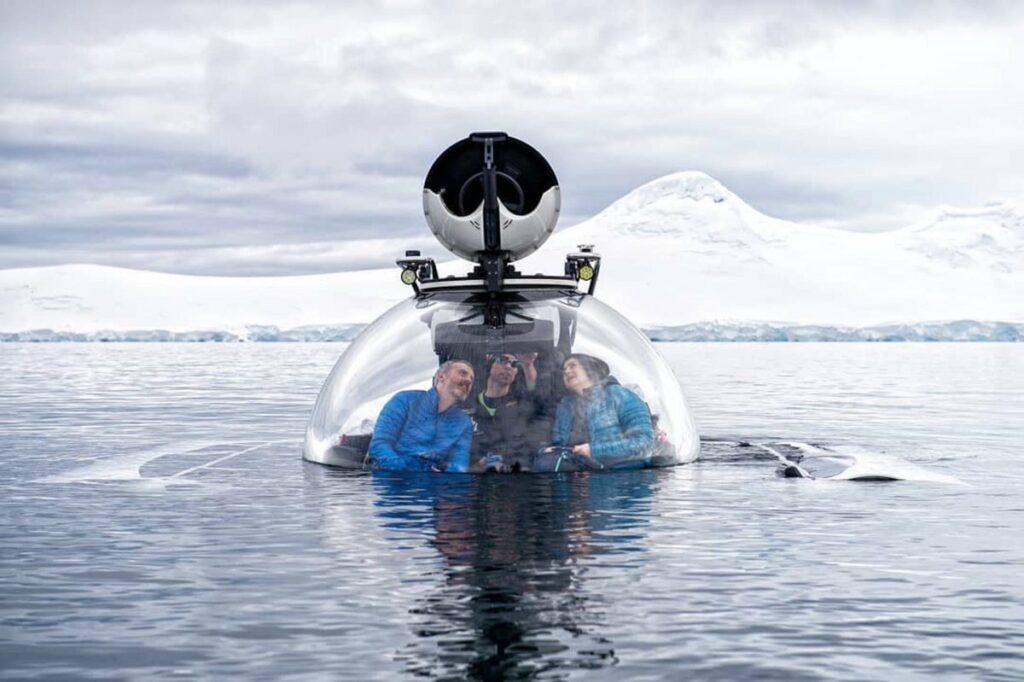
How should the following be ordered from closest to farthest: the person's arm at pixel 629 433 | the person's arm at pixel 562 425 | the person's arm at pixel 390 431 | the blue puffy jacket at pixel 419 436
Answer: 1. the person's arm at pixel 562 425
2. the blue puffy jacket at pixel 419 436
3. the person's arm at pixel 629 433
4. the person's arm at pixel 390 431

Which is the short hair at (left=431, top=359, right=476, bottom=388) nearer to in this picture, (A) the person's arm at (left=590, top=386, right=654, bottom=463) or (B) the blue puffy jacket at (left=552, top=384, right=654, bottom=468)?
(B) the blue puffy jacket at (left=552, top=384, right=654, bottom=468)

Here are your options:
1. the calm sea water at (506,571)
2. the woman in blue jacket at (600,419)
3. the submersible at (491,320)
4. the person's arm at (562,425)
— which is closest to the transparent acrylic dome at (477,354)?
the submersible at (491,320)

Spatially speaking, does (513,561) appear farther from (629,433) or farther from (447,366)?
(629,433)

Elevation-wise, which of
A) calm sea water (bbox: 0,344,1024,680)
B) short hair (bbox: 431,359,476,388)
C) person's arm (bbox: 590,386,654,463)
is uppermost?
short hair (bbox: 431,359,476,388)

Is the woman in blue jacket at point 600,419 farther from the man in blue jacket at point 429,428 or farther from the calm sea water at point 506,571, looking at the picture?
the man in blue jacket at point 429,428

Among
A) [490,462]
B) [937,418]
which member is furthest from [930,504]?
[937,418]

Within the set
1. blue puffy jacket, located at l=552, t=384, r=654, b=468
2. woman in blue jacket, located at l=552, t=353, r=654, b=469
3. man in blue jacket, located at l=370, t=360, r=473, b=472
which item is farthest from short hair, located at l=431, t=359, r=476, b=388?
blue puffy jacket, located at l=552, t=384, r=654, b=468

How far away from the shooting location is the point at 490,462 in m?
20.0

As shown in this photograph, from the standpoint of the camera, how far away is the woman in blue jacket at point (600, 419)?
2031 centimetres

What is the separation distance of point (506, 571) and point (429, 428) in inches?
340

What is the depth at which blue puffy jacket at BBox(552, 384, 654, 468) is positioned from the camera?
20281mm

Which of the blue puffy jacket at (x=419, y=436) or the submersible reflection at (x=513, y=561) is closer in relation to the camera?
the submersible reflection at (x=513, y=561)

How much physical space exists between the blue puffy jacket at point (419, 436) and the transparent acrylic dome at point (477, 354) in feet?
0.85

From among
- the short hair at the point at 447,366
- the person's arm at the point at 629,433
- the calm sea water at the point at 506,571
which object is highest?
the short hair at the point at 447,366
